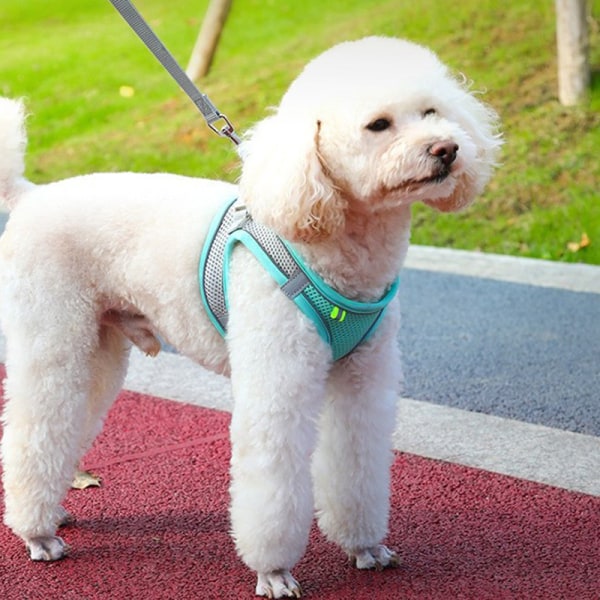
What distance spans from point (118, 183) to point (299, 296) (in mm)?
700

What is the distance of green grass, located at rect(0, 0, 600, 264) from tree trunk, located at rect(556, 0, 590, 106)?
0.14 meters

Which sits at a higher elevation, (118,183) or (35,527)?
(118,183)

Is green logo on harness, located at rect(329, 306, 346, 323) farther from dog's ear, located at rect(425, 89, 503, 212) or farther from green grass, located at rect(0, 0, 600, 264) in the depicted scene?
green grass, located at rect(0, 0, 600, 264)

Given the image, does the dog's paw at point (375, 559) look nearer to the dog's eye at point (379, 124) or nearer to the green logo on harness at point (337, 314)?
the green logo on harness at point (337, 314)

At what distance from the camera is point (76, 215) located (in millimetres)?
3152

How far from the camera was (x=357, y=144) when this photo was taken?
2.65 metres

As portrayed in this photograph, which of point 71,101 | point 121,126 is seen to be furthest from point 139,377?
point 71,101

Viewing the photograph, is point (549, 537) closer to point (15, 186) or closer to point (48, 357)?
point (48, 357)

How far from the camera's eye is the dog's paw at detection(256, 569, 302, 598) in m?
2.97

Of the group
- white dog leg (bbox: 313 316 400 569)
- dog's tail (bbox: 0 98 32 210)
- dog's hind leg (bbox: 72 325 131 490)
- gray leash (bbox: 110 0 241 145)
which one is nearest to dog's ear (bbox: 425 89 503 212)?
white dog leg (bbox: 313 316 400 569)

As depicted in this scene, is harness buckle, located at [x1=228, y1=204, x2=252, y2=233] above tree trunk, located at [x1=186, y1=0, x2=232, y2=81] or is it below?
above

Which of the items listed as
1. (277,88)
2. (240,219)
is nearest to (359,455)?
(240,219)

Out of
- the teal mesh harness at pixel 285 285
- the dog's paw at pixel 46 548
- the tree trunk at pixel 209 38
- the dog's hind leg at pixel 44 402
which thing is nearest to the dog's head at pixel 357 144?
the teal mesh harness at pixel 285 285

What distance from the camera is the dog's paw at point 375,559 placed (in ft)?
10.3
